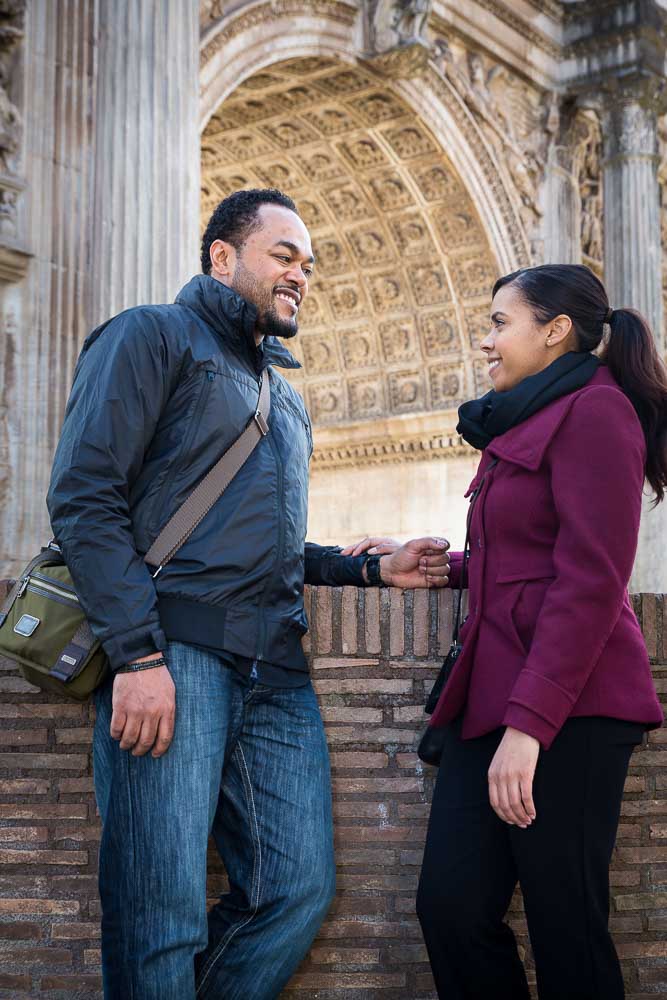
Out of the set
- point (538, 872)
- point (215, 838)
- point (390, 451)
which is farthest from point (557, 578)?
point (390, 451)

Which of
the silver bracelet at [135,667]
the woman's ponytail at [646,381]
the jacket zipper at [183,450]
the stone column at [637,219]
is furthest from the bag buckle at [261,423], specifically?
the stone column at [637,219]

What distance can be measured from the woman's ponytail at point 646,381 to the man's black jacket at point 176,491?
0.79 m

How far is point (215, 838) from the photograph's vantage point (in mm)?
3088

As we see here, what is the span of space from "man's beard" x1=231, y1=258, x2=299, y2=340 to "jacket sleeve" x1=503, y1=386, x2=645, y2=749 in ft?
2.70

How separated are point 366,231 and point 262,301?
45.6ft

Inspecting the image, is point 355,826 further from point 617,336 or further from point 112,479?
point 617,336

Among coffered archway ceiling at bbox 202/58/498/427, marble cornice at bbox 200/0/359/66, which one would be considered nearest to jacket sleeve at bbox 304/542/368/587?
marble cornice at bbox 200/0/359/66

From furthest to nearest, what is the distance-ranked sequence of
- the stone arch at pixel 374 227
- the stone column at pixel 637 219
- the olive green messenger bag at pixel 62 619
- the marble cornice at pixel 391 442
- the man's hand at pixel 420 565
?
the marble cornice at pixel 391 442
the stone column at pixel 637 219
the stone arch at pixel 374 227
the man's hand at pixel 420 565
the olive green messenger bag at pixel 62 619

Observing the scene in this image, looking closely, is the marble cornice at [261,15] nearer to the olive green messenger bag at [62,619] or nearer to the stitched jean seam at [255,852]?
the olive green messenger bag at [62,619]

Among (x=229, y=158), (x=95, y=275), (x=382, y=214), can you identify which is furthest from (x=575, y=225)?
(x=95, y=275)

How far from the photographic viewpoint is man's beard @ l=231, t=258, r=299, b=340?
323cm

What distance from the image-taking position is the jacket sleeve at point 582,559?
2.59m

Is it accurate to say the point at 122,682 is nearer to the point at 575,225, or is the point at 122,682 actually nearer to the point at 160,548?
the point at 160,548

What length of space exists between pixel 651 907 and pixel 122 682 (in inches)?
61.6
